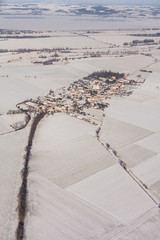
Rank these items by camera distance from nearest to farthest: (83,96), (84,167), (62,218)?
(62,218), (84,167), (83,96)

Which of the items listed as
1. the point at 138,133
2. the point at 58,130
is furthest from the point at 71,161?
the point at 138,133

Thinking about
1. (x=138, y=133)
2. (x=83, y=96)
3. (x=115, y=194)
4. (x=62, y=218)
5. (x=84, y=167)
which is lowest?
(x=62, y=218)

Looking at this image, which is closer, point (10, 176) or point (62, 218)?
point (62, 218)

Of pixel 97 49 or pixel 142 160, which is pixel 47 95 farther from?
pixel 97 49

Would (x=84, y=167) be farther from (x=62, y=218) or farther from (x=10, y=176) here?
(x=62, y=218)

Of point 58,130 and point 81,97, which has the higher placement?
point 81,97

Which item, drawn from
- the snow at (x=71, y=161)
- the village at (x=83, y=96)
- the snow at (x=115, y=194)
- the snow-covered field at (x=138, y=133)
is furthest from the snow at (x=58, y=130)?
the snow at (x=115, y=194)

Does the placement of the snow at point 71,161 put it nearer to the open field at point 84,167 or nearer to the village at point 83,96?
the open field at point 84,167
